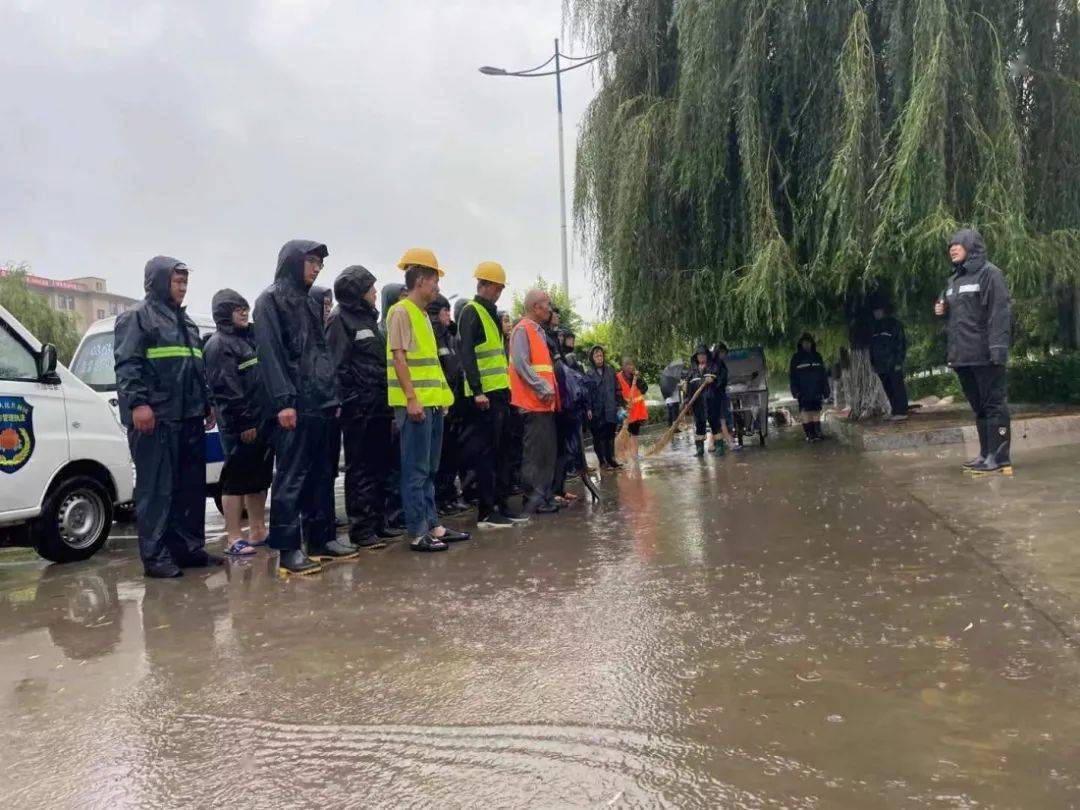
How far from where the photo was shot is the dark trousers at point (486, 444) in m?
6.73

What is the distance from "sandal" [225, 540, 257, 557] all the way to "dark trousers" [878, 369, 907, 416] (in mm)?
8876

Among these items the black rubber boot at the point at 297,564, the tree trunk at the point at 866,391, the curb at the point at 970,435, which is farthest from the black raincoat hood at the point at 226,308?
the tree trunk at the point at 866,391

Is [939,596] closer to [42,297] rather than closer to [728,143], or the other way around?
[728,143]

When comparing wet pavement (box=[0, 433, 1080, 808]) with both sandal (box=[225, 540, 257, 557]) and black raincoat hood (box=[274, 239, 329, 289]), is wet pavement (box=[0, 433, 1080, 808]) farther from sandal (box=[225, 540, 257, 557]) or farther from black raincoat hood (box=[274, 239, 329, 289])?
black raincoat hood (box=[274, 239, 329, 289])

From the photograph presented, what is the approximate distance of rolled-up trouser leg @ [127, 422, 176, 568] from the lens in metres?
5.51

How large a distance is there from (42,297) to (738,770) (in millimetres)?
42248

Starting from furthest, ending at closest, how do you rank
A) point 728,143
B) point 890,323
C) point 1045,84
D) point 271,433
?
point 890,323 < point 728,143 < point 1045,84 < point 271,433

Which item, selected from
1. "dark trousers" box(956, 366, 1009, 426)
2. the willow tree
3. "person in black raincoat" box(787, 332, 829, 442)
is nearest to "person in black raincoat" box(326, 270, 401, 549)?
"dark trousers" box(956, 366, 1009, 426)

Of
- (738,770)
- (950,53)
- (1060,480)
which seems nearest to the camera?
(738,770)

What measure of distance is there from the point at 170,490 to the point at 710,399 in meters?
8.19

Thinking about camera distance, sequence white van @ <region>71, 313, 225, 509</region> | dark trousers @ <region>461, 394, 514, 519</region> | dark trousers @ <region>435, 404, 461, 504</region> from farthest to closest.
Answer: white van @ <region>71, 313, 225, 509</region> → dark trousers @ <region>435, 404, 461, 504</region> → dark trousers @ <region>461, 394, 514, 519</region>

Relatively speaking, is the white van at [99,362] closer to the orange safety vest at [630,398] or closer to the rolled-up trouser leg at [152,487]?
the rolled-up trouser leg at [152,487]

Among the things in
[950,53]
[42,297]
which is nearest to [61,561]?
[950,53]

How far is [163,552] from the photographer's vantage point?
5621 mm
